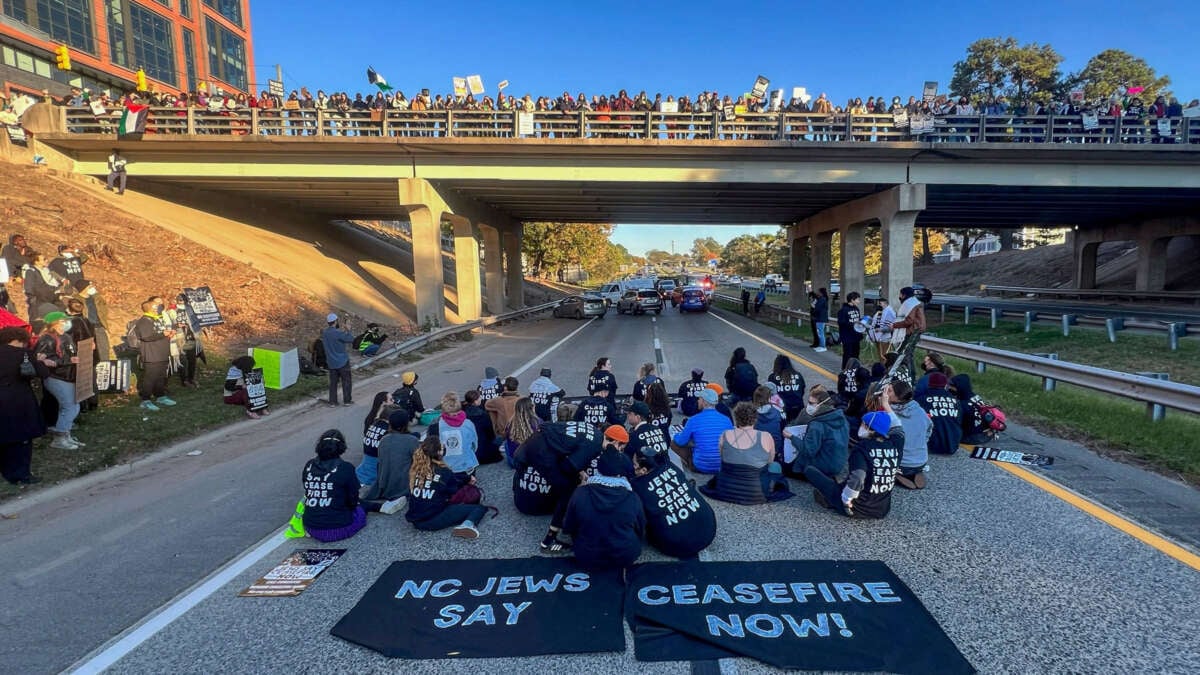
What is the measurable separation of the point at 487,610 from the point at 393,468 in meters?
2.34

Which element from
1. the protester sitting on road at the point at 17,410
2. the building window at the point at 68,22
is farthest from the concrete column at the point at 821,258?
the building window at the point at 68,22

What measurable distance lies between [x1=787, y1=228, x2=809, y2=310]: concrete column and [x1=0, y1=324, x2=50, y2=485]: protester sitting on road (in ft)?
109

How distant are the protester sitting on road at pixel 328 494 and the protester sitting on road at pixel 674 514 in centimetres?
247

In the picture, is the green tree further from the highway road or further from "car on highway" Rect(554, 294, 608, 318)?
the highway road

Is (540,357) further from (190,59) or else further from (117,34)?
(190,59)

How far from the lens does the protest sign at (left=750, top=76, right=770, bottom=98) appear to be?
2401 cm

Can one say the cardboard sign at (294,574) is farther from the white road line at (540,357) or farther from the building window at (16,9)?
the building window at (16,9)

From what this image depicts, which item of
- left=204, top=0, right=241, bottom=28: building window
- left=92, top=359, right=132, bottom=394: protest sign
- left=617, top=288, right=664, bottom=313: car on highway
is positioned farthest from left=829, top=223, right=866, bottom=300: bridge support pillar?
left=204, top=0, right=241, bottom=28: building window

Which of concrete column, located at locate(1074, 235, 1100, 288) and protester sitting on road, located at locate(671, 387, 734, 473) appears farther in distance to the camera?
concrete column, located at locate(1074, 235, 1100, 288)

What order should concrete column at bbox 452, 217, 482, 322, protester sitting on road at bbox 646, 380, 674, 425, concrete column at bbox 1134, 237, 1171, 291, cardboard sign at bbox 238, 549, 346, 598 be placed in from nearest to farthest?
cardboard sign at bbox 238, 549, 346, 598 → protester sitting on road at bbox 646, 380, 674, 425 → concrete column at bbox 452, 217, 482, 322 → concrete column at bbox 1134, 237, 1171, 291

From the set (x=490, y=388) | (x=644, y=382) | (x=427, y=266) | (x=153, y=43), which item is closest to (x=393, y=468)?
(x=490, y=388)

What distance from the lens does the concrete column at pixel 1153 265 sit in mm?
32812

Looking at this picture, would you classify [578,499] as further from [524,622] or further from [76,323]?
[76,323]

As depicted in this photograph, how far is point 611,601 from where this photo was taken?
13.0 ft
